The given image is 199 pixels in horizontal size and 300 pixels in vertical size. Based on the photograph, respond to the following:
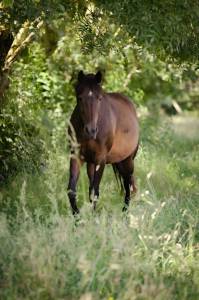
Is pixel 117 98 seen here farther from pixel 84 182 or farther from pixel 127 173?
pixel 84 182

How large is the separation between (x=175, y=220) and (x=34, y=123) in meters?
4.60

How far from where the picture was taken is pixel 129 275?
493 cm

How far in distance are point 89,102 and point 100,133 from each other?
0.61 m

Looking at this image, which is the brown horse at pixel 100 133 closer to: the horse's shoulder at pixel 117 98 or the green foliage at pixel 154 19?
the horse's shoulder at pixel 117 98

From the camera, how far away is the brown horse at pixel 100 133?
7602 millimetres

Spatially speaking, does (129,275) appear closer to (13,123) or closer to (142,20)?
(142,20)

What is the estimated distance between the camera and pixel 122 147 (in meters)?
8.93

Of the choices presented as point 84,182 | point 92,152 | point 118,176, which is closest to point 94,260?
point 92,152

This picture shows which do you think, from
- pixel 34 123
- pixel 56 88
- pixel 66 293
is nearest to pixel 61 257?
pixel 66 293

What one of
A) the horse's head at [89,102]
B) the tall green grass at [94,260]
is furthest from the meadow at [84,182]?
the horse's head at [89,102]

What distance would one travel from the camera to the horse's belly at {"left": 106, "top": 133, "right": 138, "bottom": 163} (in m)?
8.74

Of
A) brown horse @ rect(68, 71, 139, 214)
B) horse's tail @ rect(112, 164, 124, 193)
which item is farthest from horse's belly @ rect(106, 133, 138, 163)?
horse's tail @ rect(112, 164, 124, 193)

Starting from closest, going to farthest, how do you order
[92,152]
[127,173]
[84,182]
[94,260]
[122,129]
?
1. [94,260]
2. [92,152]
3. [122,129]
4. [84,182]
5. [127,173]

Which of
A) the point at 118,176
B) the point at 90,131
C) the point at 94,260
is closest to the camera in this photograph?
the point at 94,260
